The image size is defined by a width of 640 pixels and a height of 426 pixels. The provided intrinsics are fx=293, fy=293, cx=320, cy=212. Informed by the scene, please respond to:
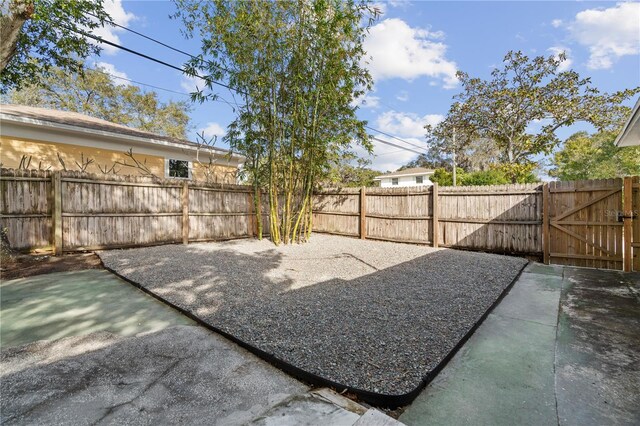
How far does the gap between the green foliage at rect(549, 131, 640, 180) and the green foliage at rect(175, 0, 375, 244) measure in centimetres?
1500

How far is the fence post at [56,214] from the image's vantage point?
17.0ft

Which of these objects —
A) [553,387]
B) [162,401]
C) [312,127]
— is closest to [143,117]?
[312,127]

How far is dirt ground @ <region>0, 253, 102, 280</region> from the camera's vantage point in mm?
4211

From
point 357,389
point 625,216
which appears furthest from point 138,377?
point 625,216

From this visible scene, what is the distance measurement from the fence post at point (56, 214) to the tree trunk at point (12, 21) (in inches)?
74.2

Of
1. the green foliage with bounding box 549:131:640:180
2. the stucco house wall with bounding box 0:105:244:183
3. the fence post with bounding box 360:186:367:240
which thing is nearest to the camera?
the stucco house wall with bounding box 0:105:244:183

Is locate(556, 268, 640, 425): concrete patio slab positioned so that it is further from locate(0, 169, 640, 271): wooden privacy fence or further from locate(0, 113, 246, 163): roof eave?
locate(0, 113, 246, 163): roof eave

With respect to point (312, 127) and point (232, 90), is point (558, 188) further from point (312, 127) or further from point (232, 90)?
point (232, 90)

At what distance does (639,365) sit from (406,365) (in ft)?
5.39

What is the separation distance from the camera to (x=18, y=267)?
4.41m

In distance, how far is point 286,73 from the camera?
612 centimetres

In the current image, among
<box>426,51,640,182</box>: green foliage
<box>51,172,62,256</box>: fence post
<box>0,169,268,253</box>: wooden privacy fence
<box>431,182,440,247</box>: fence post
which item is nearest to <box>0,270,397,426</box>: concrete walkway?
<box>51,172,62,256</box>: fence post

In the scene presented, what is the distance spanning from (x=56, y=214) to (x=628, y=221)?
9705 mm

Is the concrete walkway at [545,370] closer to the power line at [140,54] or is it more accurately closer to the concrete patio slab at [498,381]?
the concrete patio slab at [498,381]
